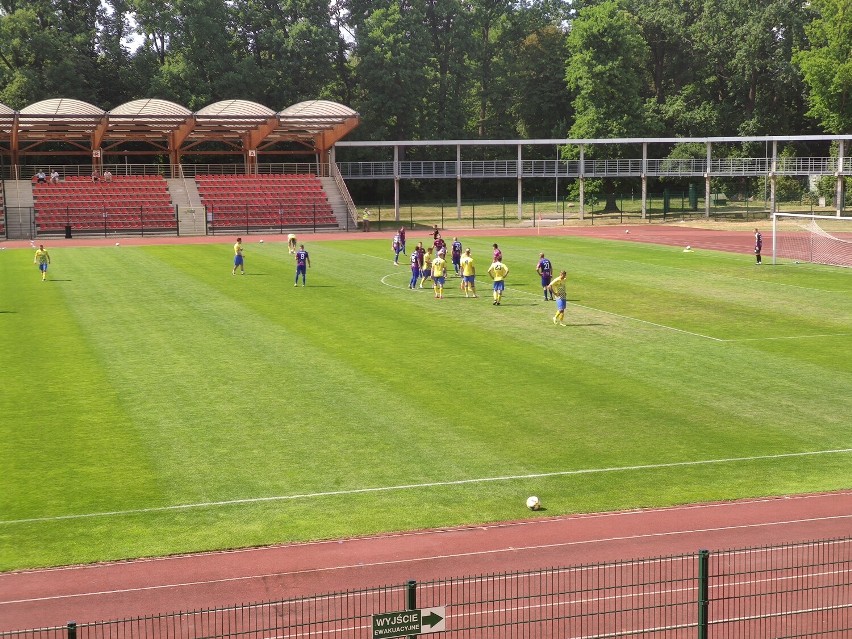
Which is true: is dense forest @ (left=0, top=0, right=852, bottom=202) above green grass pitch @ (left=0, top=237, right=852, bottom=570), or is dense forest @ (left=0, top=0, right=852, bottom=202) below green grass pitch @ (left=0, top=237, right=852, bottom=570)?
above

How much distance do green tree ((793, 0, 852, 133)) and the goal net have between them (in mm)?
26432

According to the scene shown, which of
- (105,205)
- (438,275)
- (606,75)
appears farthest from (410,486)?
(606,75)

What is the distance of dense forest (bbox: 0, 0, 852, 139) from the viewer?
9306cm

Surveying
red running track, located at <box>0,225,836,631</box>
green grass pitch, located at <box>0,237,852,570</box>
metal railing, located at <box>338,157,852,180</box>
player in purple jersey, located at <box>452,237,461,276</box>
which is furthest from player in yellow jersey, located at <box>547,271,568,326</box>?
metal railing, located at <box>338,157,852,180</box>

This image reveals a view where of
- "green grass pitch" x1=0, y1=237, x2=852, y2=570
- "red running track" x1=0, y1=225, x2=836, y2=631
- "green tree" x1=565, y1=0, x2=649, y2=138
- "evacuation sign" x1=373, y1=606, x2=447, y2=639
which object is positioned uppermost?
"green tree" x1=565, y1=0, x2=649, y2=138

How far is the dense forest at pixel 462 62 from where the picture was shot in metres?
93.1

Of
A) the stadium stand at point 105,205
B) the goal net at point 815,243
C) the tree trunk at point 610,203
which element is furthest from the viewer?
the tree trunk at point 610,203

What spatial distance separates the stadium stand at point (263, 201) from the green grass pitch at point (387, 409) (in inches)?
1384

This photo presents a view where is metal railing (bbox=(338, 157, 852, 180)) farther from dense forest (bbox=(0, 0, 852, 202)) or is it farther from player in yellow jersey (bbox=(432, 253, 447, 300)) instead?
player in yellow jersey (bbox=(432, 253, 447, 300))

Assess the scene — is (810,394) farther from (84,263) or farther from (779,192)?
(779,192)

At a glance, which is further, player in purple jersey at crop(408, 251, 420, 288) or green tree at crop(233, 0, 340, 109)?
green tree at crop(233, 0, 340, 109)

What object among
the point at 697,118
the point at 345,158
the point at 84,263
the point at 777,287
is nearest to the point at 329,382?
the point at 777,287

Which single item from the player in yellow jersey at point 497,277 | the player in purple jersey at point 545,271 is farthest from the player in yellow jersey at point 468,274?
the player in purple jersey at point 545,271

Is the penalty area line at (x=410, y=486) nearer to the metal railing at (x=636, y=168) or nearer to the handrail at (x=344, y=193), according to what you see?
the handrail at (x=344, y=193)
